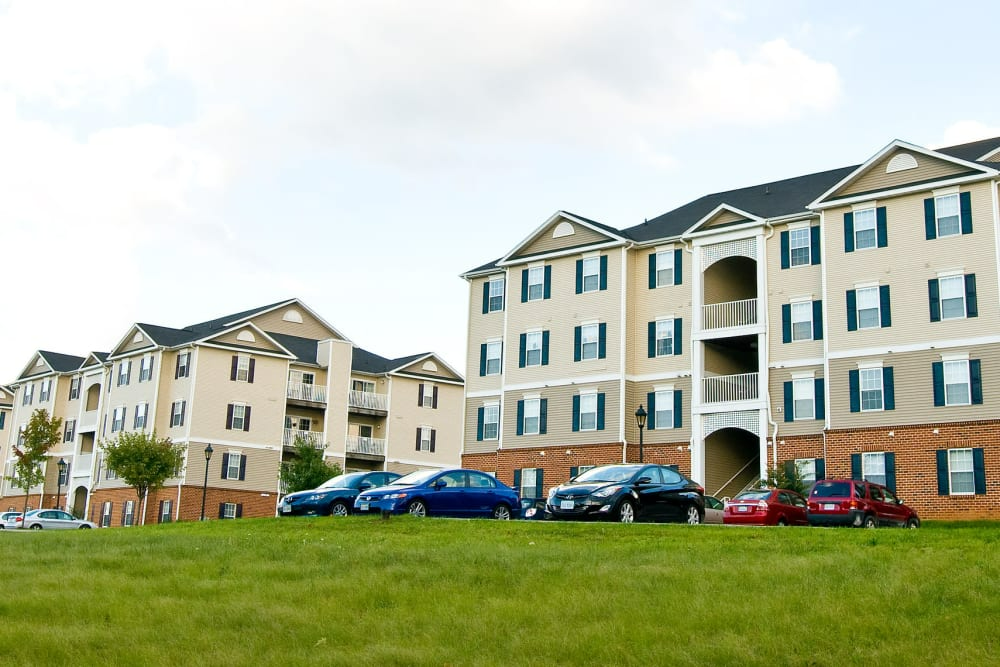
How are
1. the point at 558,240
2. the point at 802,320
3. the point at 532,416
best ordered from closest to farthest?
the point at 802,320 → the point at 532,416 → the point at 558,240

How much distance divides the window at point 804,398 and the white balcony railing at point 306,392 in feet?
103

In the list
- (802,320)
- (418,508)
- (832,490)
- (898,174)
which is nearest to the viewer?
(418,508)

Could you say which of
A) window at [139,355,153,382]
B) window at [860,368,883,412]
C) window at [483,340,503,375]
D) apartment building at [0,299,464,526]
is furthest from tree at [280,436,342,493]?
window at [860,368,883,412]

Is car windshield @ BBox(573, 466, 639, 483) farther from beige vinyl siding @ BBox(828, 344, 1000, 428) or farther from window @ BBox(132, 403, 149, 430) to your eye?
window @ BBox(132, 403, 149, 430)

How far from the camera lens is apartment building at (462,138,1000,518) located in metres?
35.0

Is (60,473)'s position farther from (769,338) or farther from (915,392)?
(915,392)

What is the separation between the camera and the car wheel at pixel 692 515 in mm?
25781

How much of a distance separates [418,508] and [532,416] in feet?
60.3

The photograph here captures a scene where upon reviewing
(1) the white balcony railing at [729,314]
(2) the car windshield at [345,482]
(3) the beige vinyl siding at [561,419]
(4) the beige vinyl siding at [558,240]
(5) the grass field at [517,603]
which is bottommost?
(5) the grass field at [517,603]

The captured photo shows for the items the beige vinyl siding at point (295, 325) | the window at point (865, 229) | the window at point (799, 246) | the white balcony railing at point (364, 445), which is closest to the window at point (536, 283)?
the window at point (799, 246)

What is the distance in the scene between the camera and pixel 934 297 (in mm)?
35750

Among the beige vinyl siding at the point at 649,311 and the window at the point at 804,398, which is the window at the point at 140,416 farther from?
the window at the point at 804,398

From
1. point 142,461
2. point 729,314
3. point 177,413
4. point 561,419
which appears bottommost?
point 142,461

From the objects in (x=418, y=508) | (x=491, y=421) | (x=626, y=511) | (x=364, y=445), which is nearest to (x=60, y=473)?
(x=364, y=445)
